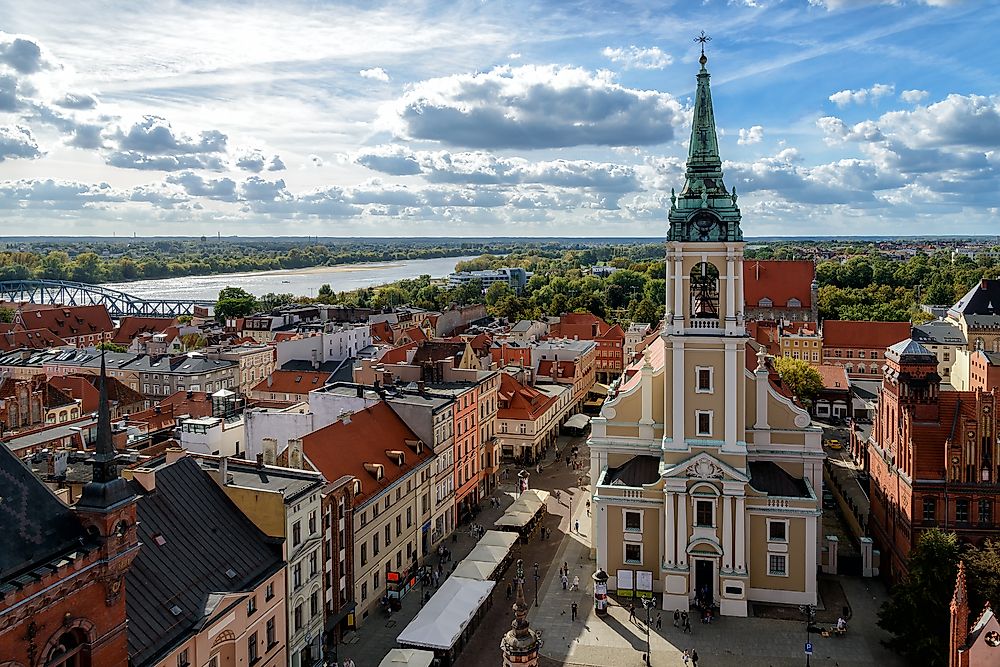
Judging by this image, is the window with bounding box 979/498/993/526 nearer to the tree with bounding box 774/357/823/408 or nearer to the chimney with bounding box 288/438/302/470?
the chimney with bounding box 288/438/302/470

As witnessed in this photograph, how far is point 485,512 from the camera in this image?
192ft

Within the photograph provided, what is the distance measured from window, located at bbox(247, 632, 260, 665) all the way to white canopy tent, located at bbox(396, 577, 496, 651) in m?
6.74

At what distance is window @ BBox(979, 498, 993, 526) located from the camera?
4069 centimetres

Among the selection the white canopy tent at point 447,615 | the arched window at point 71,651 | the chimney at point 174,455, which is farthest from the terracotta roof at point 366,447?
the arched window at point 71,651

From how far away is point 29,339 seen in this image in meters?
119

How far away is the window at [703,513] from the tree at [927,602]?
9.71 metres

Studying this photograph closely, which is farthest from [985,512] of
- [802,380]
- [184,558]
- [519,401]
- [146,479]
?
[802,380]

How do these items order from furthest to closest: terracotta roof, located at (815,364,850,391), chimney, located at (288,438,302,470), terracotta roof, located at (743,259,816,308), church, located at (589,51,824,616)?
terracotta roof, located at (743,259,816,308) → terracotta roof, located at (815,364,850,391) → church, located at (589,51,824,616) → chimney, located at (288,438,302,470)

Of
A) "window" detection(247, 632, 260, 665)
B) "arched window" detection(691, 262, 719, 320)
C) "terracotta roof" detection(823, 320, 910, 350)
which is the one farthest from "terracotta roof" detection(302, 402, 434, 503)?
"terracotta roof" detection(823, 320, 910, 350)

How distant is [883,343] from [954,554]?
7879 cm

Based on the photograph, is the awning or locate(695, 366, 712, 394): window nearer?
the awning

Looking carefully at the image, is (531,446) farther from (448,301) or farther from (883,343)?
(448,301)

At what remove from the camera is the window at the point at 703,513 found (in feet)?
143

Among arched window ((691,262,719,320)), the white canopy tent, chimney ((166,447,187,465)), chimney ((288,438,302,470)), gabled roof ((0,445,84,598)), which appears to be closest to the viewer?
gabled roof ((0,445,84,598))
